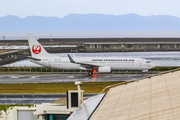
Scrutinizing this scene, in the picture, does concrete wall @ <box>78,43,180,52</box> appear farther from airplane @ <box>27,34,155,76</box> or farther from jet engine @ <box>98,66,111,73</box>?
jet engine @ <box>98,66,111,73</box>

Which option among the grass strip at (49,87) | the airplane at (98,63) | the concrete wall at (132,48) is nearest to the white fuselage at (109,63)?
the airplane at (98,63)

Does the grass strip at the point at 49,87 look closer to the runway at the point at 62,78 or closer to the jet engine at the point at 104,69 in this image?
the runway at the point at 62,78

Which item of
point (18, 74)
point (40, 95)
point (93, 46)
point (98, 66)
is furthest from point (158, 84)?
point (93, 46)

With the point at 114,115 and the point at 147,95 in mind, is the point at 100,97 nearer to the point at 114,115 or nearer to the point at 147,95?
the point at 147,95

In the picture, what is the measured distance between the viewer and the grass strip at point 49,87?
45.8 metres

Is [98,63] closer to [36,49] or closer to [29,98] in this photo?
[36,49]

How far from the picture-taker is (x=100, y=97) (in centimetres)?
2383

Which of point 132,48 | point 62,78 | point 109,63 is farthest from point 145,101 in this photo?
point 132,48

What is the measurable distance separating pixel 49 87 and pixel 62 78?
9844 millimetres

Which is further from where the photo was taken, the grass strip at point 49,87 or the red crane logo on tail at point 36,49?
the red crane logo on tail at point 36,49

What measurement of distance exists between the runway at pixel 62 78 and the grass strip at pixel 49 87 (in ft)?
12.3

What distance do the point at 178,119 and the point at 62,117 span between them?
31.6ft

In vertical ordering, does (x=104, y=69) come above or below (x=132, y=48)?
below

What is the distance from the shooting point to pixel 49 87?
48.7 m
